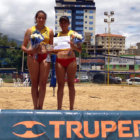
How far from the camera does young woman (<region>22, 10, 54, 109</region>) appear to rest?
2518 millimetres

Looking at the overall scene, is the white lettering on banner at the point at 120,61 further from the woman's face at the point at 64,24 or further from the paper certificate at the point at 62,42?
the paper certificate at the point at 62,42

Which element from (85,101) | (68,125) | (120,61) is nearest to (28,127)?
(68,125)

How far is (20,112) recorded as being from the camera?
6.22ft

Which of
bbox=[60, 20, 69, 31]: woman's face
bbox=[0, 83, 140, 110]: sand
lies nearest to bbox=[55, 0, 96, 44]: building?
bbox=[0, 83, 140, 110]: sand

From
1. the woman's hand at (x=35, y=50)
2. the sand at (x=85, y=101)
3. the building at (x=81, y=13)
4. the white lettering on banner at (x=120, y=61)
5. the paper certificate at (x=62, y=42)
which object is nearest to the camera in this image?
the woman's hand at (x=35, y=50)

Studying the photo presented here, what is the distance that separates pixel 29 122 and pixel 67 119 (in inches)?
15.8

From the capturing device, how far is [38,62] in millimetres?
2553

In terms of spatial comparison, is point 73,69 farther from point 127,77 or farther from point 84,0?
point 84,0

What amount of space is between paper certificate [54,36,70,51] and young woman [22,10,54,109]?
94 millimetres

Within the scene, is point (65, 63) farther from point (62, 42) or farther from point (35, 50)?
point (35, 50)

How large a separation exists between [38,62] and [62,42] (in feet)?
1.49

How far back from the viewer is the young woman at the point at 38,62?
2.52 meters

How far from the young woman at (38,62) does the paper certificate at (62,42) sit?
0.09 metres

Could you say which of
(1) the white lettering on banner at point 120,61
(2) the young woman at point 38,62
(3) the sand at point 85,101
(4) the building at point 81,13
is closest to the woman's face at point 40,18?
(2) the young woman at point 38,62
